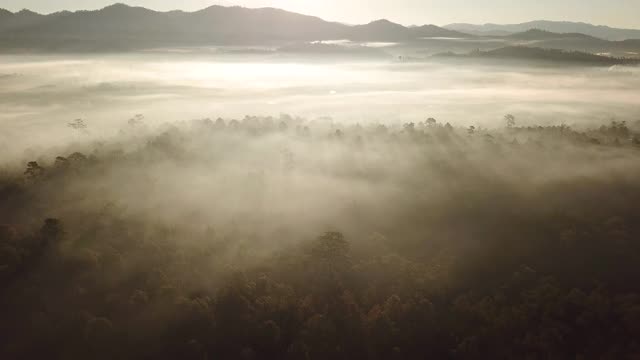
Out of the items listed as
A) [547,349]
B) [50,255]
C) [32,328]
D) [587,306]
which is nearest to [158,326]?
[32,328]

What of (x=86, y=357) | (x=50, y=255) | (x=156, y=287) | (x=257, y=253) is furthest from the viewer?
(x=257, y=253)

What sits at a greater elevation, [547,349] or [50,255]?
[50,255]

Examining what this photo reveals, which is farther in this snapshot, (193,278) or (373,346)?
(193,278)

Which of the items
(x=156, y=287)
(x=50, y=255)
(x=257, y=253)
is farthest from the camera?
(x=257, y=253)

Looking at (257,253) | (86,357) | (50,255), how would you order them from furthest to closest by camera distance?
1. (257,253)
2. (50,255)
3. (86,357)

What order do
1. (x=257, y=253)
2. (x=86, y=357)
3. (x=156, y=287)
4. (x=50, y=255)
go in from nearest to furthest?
1. (x=86, y=357)
2. (x=156, y=287)
3. (x=50, y=255)
4. (x=257, y=253)

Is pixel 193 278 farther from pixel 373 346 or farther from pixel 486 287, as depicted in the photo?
pixel 486 287

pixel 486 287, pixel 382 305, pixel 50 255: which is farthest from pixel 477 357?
pixel 50 255

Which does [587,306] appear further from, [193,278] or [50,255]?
[50,255]

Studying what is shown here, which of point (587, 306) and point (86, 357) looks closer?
point (86, 357)
